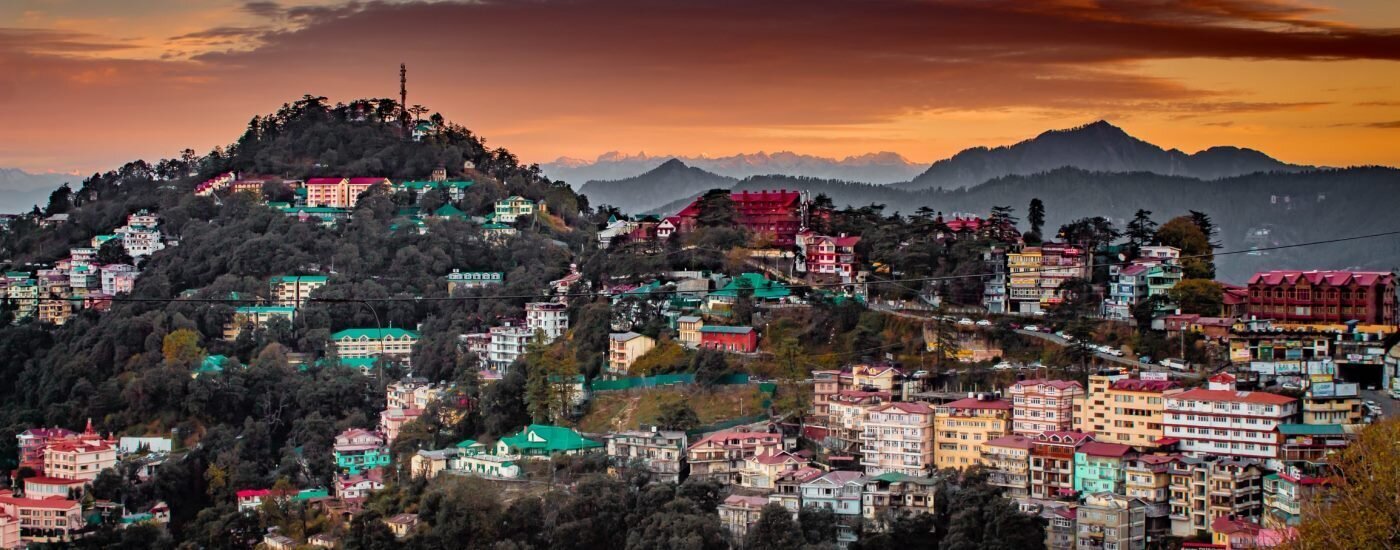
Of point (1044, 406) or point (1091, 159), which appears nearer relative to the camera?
point (1044, 406)

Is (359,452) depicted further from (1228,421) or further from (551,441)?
(1228,421)

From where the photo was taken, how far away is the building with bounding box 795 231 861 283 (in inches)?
855

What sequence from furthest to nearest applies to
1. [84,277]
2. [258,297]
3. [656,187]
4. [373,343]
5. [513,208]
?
[656,187] → [513,208] → [84,277] → [258,297] → [373,343]

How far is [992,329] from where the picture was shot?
17.8 metres

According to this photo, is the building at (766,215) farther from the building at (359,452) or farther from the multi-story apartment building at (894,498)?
the multi-story apartment building at (894,498)

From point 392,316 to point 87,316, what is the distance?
5.27 m

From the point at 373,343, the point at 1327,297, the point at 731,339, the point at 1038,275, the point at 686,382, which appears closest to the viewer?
the point at 1327,297

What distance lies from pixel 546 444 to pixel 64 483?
6961 millimetres

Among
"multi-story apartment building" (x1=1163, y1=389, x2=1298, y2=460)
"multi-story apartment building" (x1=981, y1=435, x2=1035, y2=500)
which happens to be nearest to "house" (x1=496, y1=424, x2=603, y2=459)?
"multi-story apartment building" (x1=981, y1=435, x2=1035, y2=500)

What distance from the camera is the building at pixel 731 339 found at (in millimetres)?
18938

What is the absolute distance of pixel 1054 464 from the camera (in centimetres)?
1459

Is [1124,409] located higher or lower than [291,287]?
lower

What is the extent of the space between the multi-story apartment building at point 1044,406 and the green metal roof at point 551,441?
4712 millimetres

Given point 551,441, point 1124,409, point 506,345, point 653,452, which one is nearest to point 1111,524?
point 1124,409
